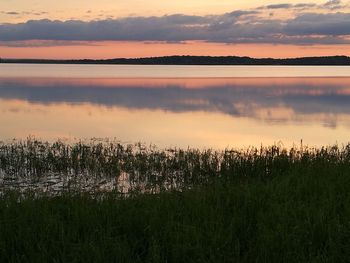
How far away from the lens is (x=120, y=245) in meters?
6.31

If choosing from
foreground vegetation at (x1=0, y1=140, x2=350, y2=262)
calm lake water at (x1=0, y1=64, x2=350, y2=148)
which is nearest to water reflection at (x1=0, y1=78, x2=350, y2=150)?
calm lake water at (x1=0, y1=64, x2=350, y2=148)

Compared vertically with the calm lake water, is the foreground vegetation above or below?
above

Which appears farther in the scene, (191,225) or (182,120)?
(182,120)

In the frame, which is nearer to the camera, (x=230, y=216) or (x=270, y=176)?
(x=230, y=216)

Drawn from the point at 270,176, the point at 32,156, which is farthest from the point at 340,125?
the point at 32,156

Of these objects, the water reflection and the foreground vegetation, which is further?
the water reflection

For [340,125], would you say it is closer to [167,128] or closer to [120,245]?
[167,128]

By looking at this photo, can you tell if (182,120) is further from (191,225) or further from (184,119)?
(191,225)

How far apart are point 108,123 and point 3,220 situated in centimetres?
2260

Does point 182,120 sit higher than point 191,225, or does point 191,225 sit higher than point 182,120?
point 191,225

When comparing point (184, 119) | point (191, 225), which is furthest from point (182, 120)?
point (191, 225)

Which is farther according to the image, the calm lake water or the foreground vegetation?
the calm lake water

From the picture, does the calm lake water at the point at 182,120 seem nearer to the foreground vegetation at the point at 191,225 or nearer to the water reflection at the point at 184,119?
the water reflection at the point at 184,119

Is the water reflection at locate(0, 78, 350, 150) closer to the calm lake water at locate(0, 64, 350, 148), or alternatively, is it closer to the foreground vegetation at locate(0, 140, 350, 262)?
the calm lake water at locate(0, 64, 350, 148)
